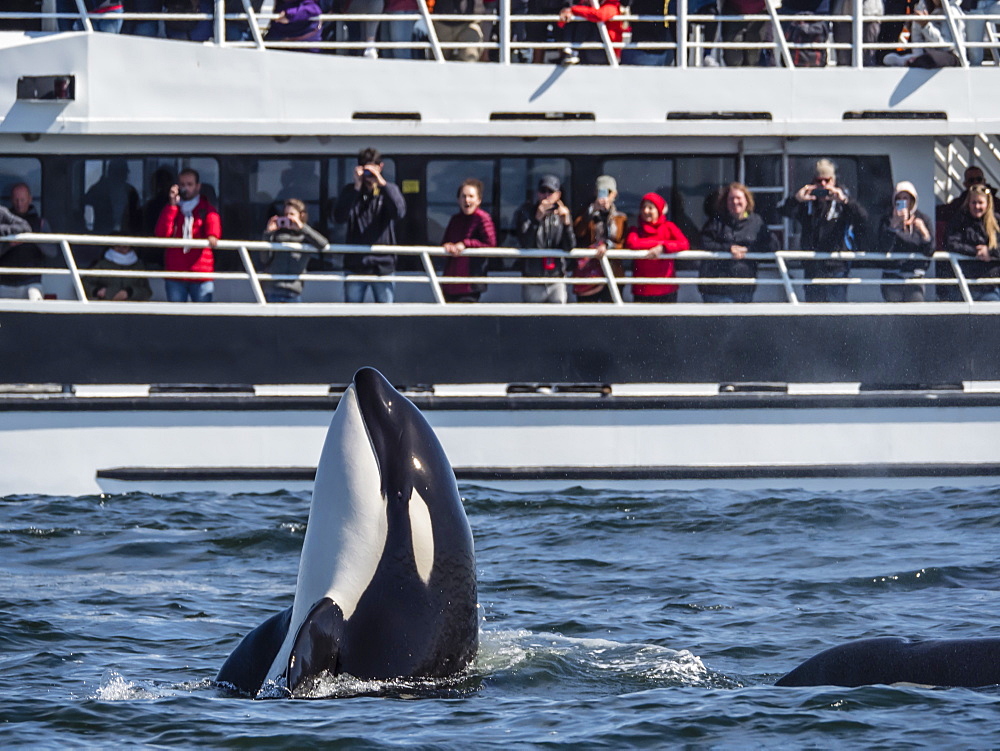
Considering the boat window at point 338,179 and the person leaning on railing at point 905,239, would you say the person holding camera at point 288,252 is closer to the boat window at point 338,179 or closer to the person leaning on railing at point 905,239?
the boat window at point 338,179

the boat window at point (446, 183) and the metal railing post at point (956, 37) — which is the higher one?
the metal railing post at point (956, 37)

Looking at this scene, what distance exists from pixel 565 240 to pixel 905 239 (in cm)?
283

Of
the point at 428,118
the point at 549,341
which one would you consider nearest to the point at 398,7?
the point at 428,118

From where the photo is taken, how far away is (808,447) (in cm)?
1330

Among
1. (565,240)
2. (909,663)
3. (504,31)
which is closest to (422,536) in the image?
(909,663)

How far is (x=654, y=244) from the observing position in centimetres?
1332

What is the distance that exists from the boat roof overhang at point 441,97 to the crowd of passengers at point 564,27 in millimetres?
291

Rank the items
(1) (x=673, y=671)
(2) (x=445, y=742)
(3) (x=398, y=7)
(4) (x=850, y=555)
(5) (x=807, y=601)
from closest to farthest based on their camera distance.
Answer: (2) (x=445, y=742) < (1) (x=673, y=671) < (5) (x=807, y=601) < (4) (x=850, y=555) < (3) (x=398, y=7)

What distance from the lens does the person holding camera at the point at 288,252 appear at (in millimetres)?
13078

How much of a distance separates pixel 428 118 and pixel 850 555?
542 centimetres

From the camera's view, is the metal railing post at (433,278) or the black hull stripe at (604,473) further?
the metal railing post at (433,278)

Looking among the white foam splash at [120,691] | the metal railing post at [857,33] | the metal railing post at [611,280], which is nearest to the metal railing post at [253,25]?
the metal railing post at [611,280]

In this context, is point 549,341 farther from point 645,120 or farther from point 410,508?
point 410,508

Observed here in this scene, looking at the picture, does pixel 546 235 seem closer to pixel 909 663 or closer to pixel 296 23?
pixel 296 23
